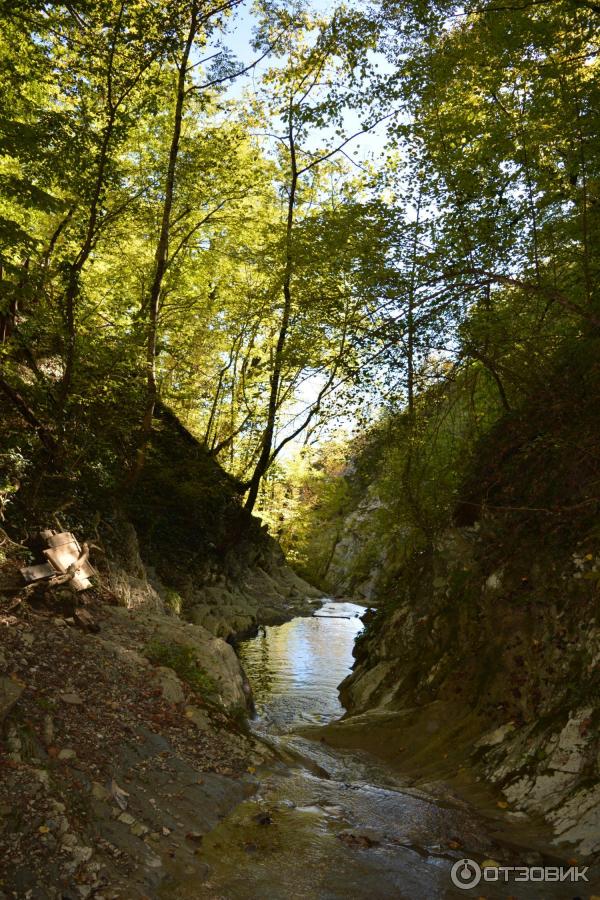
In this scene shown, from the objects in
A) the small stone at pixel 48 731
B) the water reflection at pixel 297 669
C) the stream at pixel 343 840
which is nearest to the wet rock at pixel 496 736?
the stream at pixel 343 840

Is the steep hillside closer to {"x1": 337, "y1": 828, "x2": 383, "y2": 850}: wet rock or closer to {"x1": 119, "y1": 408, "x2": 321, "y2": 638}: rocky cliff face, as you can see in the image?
{"x1": 337, "y1": 828, "x2": 383, "y2": 850}: wet rock

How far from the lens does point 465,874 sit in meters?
4.12

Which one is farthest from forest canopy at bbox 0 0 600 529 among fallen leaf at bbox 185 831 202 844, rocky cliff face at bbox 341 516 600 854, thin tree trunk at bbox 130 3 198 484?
fallen leaf at bbox 185 831 202 844

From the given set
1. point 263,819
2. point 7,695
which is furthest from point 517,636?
point 7,695

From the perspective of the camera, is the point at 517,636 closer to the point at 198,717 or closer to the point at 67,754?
the point at 198,717

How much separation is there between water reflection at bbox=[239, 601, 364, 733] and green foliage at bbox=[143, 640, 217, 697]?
1832 millimetres

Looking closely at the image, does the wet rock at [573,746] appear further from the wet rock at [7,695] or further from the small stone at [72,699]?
the wet rock at [7,695]

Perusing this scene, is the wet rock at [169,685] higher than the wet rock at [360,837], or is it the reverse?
Result: the wet rock at [169,685]

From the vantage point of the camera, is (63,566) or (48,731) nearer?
(48,731)

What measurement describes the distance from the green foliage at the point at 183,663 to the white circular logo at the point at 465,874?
3971 millimetres

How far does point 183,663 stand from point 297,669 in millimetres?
6645

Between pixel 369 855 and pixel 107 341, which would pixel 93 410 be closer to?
pixel 107 341

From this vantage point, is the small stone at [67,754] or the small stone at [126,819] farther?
the small stone at [67,754]

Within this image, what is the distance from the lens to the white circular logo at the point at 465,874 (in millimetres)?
4007
